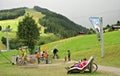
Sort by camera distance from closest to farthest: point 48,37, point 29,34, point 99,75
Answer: point 99,75
point 29,34
point 48,37

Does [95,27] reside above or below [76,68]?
above

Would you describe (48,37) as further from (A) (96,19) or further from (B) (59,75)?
(B) (59,75)

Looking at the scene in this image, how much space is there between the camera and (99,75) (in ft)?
81.4

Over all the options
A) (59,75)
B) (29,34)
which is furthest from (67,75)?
(29,34)

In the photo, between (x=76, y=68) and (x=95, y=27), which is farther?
(x=95, y=27)

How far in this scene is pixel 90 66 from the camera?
2688 centimetres

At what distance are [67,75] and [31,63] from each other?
Result: 1868 centimetres

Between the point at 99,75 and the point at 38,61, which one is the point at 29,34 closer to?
the point at 38,61

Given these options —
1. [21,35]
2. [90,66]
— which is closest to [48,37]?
[21,35]

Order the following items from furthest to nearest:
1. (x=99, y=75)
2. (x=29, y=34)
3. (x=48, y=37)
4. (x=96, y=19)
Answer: (x=48, y=37) < (x=29, y=34) < (x=96, y=19) < (x=99, y=75)

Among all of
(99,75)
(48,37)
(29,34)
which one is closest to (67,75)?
(99,75)

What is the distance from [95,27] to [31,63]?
372 inches

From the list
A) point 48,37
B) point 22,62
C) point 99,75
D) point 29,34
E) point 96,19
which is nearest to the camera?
point 99,75

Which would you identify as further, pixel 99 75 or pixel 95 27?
pixel 95 27
